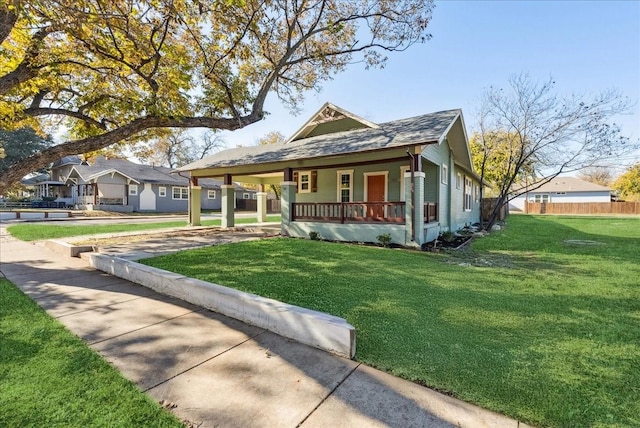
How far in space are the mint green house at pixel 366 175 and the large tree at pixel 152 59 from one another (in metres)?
2.49

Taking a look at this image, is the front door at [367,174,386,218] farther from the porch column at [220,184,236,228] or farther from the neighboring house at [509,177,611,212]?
the neighboring house at [509,177,611,212]

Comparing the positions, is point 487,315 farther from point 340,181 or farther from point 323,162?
point 340,181

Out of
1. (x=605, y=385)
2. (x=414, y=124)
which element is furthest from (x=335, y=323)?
(x=414, y=124)

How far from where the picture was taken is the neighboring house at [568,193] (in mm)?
42406

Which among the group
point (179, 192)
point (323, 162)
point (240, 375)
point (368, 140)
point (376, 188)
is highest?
point (368, 140)

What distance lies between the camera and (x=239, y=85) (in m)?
9.88

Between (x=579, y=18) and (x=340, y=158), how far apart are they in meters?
9.62

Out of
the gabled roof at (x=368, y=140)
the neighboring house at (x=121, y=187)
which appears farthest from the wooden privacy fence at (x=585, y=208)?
the neighboring house at (x=121, y=187)

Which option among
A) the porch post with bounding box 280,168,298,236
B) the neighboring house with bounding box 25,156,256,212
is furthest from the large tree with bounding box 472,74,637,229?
the neighboring house with bounding box 25,156,256,212

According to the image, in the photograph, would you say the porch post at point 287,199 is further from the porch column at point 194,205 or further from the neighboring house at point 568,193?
the neighboring house at point 568,193

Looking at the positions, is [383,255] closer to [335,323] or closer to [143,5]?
[335,323]

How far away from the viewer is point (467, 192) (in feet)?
59.9

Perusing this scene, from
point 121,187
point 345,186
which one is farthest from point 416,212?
point 121,187

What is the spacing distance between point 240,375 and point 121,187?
109 feet
